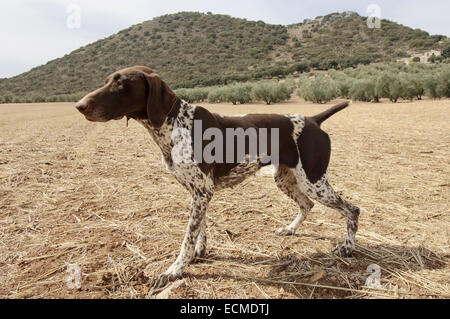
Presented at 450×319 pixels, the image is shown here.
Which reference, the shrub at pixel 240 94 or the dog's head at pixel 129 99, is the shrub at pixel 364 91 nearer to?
the shrub at pixel 240 94

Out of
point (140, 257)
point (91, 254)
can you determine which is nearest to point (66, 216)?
point (91, 254)

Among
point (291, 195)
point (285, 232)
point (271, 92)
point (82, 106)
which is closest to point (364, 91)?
point (271, 92)

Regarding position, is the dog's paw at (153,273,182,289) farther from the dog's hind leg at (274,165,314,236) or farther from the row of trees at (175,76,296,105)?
the row of trees at (175,76,296,105)

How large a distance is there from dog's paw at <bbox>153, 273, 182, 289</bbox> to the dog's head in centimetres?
126

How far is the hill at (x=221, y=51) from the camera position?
6012 cm

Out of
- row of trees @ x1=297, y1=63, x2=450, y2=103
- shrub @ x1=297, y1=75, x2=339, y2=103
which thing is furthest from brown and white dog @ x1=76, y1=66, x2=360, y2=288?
shrub @ x1=297, y1=75, x2=339, y2=103

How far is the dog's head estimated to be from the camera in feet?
7.65

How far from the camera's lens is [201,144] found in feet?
8.72

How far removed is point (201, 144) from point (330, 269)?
1.64m

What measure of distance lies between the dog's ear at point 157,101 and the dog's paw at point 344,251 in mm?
2118

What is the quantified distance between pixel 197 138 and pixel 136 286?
4.41ft

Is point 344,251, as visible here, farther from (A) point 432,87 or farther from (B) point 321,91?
(B) point 321,91

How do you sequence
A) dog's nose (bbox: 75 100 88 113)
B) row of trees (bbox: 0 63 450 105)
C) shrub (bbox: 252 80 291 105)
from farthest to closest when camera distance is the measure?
shrub (bbox: 252 80 291 105) < row of trees (bbox: 0 63 450 105) < dog's nose (bbox: 75 100 88 113)

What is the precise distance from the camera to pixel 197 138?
2646 mm
